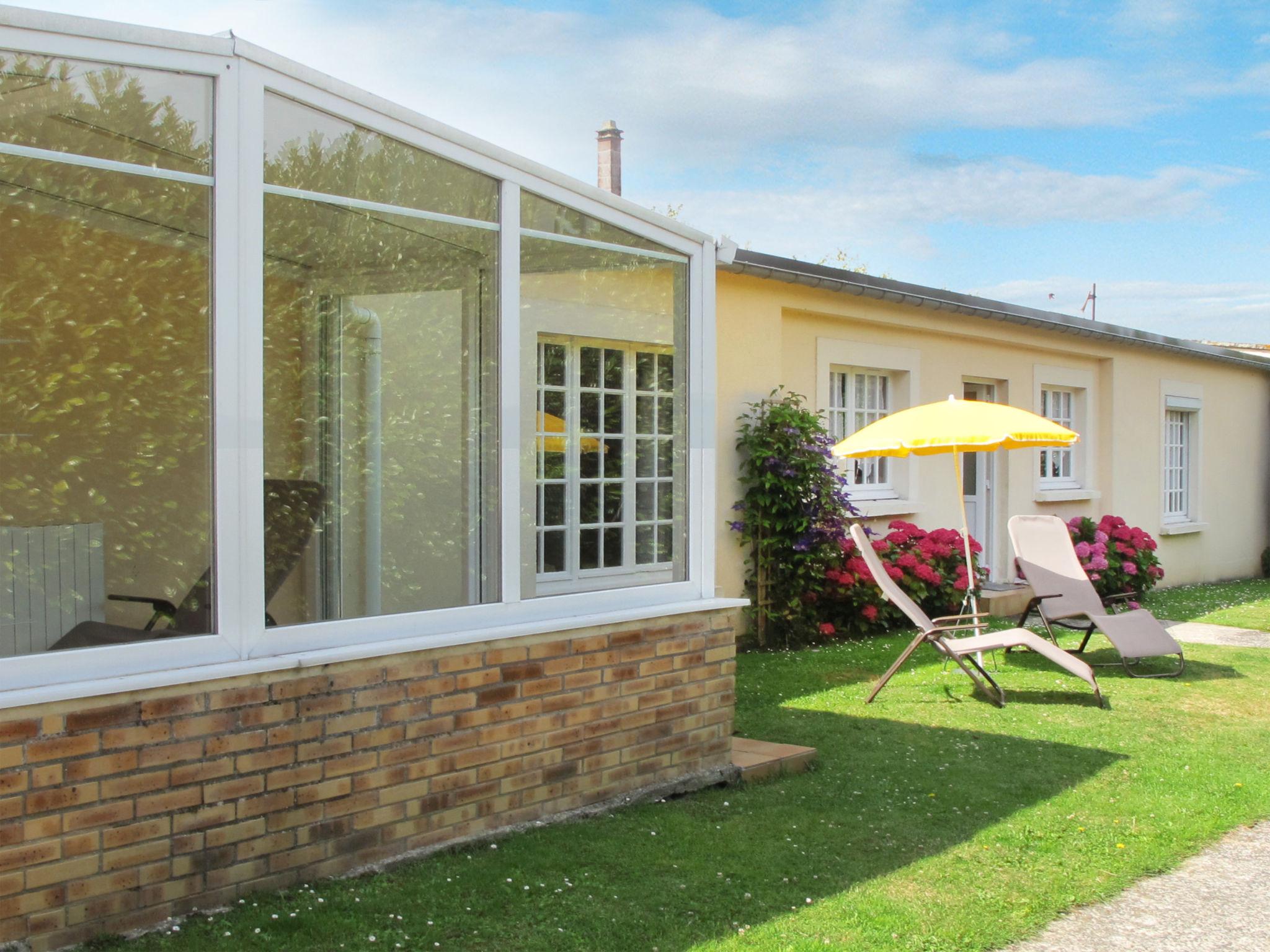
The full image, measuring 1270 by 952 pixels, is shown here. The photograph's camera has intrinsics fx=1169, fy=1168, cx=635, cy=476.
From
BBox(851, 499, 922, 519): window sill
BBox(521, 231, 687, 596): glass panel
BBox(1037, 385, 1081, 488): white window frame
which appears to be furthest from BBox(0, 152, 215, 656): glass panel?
BBox(1037, 385, 1081, 488): white window frame

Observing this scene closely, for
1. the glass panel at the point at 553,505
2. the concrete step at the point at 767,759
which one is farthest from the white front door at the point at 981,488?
the glass panel at the point at 553,505

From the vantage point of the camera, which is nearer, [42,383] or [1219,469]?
[42,383]

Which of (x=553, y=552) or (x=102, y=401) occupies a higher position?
(x=102, y=401)

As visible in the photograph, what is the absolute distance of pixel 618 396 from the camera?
199 inches

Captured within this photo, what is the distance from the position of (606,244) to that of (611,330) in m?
0.37

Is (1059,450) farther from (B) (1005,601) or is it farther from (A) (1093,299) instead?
(A) (1093,299)

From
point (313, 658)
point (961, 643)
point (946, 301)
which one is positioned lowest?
point (961, 643)

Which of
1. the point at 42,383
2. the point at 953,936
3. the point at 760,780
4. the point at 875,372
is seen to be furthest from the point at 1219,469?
the point at 42,383

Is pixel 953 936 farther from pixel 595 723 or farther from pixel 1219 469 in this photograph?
pixel 1219 469

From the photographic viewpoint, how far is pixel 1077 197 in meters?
36.0

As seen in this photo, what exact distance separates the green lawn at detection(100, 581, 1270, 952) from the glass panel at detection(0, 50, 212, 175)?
229cm

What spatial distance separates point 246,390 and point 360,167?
0.95 m

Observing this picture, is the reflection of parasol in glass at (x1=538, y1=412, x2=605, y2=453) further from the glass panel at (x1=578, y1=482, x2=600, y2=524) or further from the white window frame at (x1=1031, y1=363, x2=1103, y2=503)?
the white window frame at (x1=1031, y1=363, x2=1103, y2=503)

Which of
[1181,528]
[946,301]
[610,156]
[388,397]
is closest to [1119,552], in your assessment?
[946,301]
